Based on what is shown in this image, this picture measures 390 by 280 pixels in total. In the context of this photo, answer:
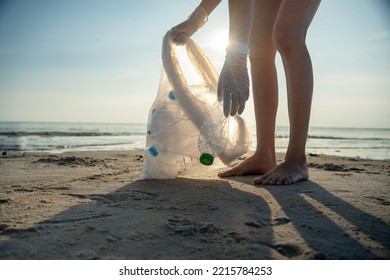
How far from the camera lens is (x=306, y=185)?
1.90m

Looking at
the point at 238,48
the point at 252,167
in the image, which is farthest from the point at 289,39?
the point at 252,167

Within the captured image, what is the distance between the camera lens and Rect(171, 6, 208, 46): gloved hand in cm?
214

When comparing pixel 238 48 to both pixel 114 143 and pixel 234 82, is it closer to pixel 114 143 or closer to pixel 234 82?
pixel 234 82

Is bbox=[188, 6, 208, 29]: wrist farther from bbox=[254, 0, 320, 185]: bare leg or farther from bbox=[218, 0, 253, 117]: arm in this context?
bbox=[254, 0, 320, 185]: bare leg

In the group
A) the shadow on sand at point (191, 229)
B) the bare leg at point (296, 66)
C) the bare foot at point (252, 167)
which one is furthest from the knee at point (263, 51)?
the shadow on sand at point (191, 229)

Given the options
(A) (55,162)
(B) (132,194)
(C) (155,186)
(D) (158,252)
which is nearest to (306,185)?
(C) (155,186)

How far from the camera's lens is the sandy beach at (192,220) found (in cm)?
94

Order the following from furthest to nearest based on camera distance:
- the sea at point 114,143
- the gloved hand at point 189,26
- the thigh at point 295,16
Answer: the sea at point 114,143, the gloved hand at point 189,26, the thigh at point 295,16

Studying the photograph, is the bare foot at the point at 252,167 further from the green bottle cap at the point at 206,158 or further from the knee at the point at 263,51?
the knee at the point at 263,51

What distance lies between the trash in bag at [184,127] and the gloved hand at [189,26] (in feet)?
0.15

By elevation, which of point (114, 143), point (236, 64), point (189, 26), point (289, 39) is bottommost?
point (114, 143)

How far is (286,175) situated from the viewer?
194 cm

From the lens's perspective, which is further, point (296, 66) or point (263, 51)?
point (263, 51)

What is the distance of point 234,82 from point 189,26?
688 millimetres
